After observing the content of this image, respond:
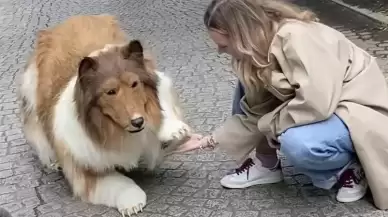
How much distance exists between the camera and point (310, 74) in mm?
3668

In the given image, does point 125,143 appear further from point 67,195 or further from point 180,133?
point 67,195

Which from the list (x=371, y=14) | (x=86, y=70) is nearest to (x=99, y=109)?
(x=86, y=70)

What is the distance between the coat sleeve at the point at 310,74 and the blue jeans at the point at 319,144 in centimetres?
6

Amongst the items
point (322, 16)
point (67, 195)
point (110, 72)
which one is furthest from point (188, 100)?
point (322, 16)

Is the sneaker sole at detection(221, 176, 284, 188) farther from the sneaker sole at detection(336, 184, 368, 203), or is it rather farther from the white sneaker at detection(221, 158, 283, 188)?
the sneaker sole at detection(336, 184, 368, 203)

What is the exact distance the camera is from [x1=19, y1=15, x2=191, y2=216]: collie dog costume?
3.95 m

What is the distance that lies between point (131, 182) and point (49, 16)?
684cm

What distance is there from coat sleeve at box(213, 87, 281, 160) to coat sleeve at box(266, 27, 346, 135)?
32 cm

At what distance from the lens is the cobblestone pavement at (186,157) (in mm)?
4250

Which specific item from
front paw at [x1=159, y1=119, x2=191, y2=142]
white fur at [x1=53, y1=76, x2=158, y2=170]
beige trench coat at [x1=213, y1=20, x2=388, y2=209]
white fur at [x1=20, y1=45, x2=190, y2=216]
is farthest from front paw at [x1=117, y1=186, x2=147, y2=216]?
beige trench coat at [x1=213, y1=20, x2=388, y2=209]

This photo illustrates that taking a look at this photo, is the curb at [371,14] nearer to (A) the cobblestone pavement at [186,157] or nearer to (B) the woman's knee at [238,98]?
(A) the cobblestone pavement at [186,157]

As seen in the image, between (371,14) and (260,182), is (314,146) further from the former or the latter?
(371,14)

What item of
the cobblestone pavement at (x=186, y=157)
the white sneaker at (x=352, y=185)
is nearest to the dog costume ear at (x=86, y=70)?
the cobblestone pavement at (x=186, y=157)

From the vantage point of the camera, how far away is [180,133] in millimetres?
4293
